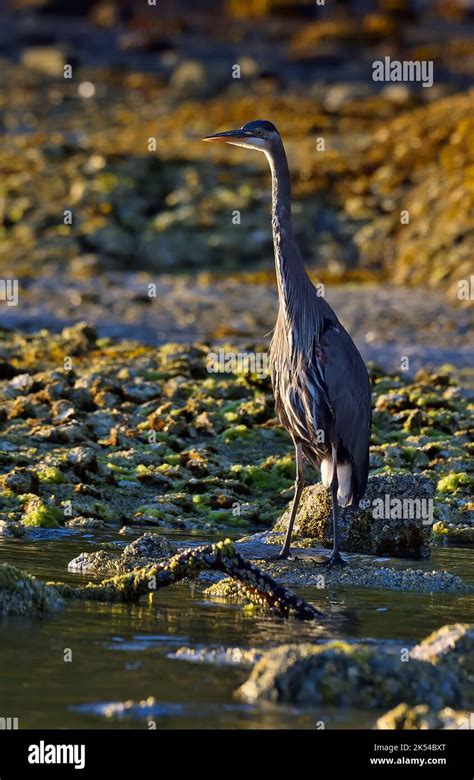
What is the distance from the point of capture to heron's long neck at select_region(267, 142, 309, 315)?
12.6 metres

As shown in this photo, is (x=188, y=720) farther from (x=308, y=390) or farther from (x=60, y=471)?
(x=60, y=471)

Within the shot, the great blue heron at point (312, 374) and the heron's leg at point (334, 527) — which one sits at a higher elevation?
the great blue heron at point (312, 374)

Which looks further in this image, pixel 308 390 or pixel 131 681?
pixel 308 390

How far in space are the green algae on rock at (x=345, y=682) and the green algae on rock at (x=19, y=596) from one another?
2.18m

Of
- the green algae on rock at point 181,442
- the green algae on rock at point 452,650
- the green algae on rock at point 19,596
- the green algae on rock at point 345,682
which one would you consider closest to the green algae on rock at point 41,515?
the green algae on rock at point 181,442

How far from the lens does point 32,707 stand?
7.95 m

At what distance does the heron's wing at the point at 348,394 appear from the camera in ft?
40.7

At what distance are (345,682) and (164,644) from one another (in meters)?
1.63

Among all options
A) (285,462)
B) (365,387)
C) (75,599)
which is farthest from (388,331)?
(75,599)

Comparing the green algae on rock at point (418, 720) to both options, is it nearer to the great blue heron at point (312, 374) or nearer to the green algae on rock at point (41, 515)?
the great blue heron at point (312, 374)

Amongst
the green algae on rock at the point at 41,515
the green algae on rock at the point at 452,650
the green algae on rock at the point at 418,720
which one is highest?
the green algae on rock at the point at 41,515

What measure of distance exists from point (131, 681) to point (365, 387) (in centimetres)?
480

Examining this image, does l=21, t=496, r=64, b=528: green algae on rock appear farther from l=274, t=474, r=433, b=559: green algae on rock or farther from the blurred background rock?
the blurred background rock

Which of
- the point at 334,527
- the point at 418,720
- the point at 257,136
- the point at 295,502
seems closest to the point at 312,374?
the point at 295,502
